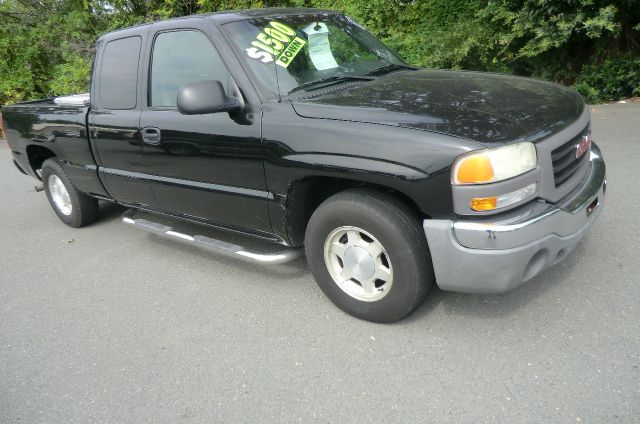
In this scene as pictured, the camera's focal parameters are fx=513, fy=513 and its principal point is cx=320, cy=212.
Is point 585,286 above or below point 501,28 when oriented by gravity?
below

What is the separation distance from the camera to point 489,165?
2418 millimetres

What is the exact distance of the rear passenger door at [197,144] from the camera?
3271 mm

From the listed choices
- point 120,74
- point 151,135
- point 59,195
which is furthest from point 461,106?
point 59,195

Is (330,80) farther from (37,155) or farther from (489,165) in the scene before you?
(37,155)

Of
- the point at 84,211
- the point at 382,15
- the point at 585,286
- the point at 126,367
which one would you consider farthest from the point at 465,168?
the point at 382,15

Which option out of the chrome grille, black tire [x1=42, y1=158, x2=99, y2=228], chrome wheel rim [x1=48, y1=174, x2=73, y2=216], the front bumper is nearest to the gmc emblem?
the chrome grille

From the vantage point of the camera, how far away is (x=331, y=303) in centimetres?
339

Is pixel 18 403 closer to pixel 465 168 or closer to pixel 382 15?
pixel 465 168

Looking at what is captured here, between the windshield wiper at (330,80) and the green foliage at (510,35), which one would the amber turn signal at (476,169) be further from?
the green foliage at (510,35)

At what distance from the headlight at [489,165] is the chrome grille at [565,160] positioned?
0.95 feet

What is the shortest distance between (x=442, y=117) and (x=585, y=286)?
1.48 metres

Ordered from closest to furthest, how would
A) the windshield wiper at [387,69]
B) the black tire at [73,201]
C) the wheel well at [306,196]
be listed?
the wheel well at [306,196]
the windshield wiper at [387,69]
the black tire at [73,201]

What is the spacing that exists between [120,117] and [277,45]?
59.5 inches

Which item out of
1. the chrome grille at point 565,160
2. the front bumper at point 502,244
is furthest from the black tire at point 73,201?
the chrome grille at point 565,160
